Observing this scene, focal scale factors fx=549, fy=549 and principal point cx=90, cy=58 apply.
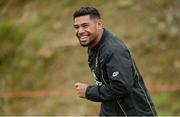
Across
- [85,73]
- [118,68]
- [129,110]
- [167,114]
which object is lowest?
[167,114]

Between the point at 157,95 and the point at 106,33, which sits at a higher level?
Result: the point at 106,33

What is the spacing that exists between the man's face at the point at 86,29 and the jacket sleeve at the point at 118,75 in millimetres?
256

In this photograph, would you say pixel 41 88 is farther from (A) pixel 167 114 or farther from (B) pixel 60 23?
(A) pixel 167 114

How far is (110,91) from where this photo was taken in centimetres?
429

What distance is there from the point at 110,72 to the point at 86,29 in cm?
41

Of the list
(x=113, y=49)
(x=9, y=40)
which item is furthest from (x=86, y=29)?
(x=9, y=40)

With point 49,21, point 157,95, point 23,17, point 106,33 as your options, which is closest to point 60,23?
point 49,21

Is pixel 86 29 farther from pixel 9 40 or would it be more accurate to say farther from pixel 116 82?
pixel 9 40

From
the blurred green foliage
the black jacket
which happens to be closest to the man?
the black jacket

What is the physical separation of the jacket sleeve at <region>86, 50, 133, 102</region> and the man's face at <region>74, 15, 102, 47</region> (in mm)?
256

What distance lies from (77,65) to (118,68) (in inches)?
237

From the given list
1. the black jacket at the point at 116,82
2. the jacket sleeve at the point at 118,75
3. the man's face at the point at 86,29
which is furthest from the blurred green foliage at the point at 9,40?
the jacket sleeve at the point at 118,75

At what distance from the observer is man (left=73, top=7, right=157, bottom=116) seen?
4.23 meters

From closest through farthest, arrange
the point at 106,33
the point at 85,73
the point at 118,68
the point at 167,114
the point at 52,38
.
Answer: the point at 118,68 < the point at 106,33 < the point at 167,114 < the point at 85,73 < the point at 52,38
